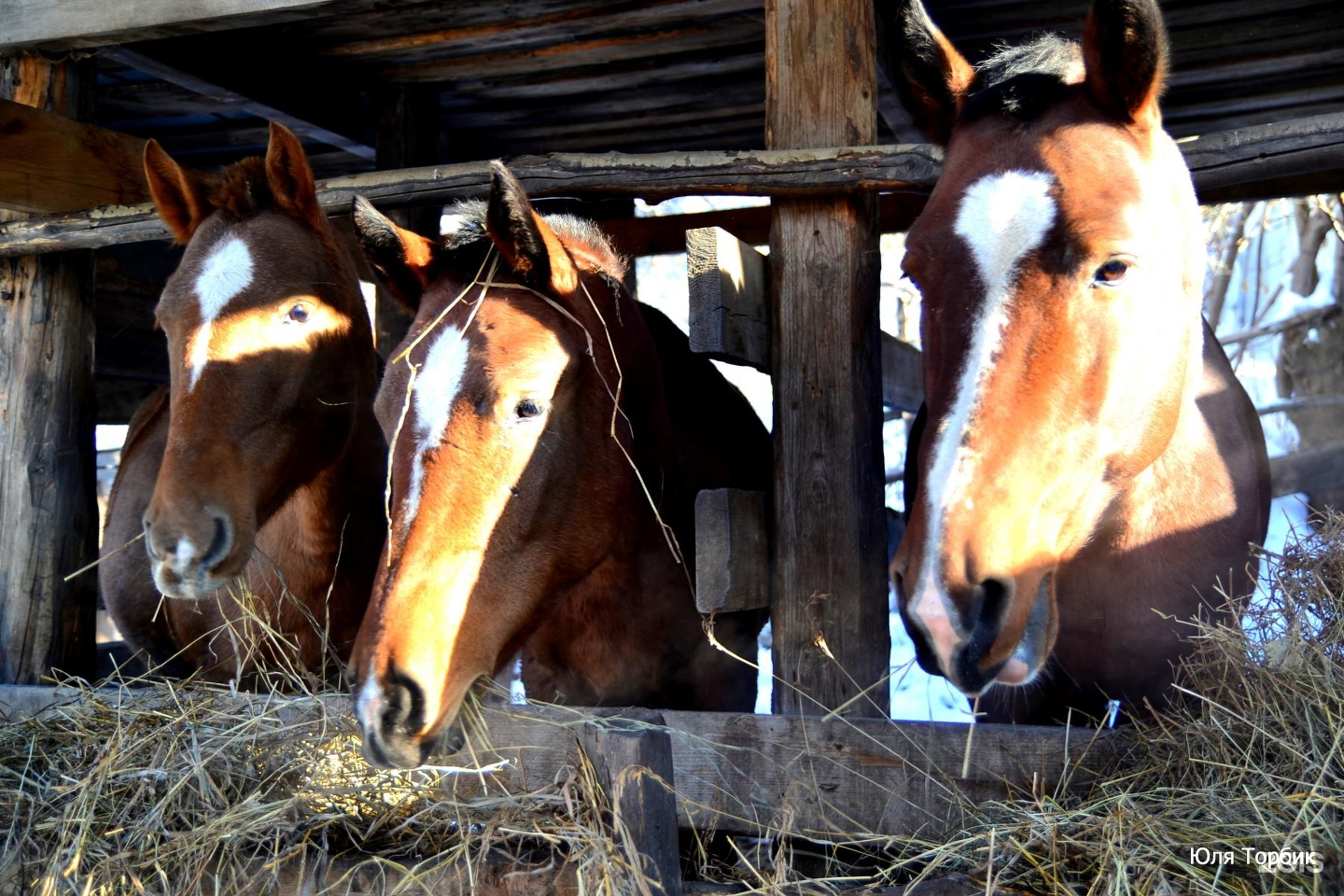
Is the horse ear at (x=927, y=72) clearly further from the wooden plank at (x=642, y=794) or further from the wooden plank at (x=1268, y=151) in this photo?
the wooden plank at (x=642, y=794)

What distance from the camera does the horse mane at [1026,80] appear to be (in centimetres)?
239

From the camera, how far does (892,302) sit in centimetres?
2173

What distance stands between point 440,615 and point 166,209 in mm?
2169

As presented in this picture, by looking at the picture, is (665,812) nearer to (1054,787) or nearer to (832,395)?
(1054,787)

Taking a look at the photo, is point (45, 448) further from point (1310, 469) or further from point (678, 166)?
point (1310, 469)

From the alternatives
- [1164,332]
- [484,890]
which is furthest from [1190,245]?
[484,890]

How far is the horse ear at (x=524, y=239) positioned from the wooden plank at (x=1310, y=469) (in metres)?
5.75

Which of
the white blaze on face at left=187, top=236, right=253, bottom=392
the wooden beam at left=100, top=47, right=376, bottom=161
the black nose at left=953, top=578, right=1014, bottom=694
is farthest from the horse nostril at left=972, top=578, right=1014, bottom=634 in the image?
the wooden beam at left=100, top=47, right=376, bottom=161

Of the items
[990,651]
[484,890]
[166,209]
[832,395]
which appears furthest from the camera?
[166,209]

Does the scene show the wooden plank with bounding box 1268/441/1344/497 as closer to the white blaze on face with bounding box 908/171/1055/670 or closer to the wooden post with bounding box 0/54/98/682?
the white blaze on face with bounding box 908/171/1055/670

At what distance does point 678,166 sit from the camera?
10.1 ft

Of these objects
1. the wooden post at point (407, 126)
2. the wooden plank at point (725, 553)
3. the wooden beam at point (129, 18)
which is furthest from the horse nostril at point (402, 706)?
the wooden post at point (407, 126)

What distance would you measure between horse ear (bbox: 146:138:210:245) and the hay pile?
3043 mm

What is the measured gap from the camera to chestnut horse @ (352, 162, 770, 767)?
2279mm
